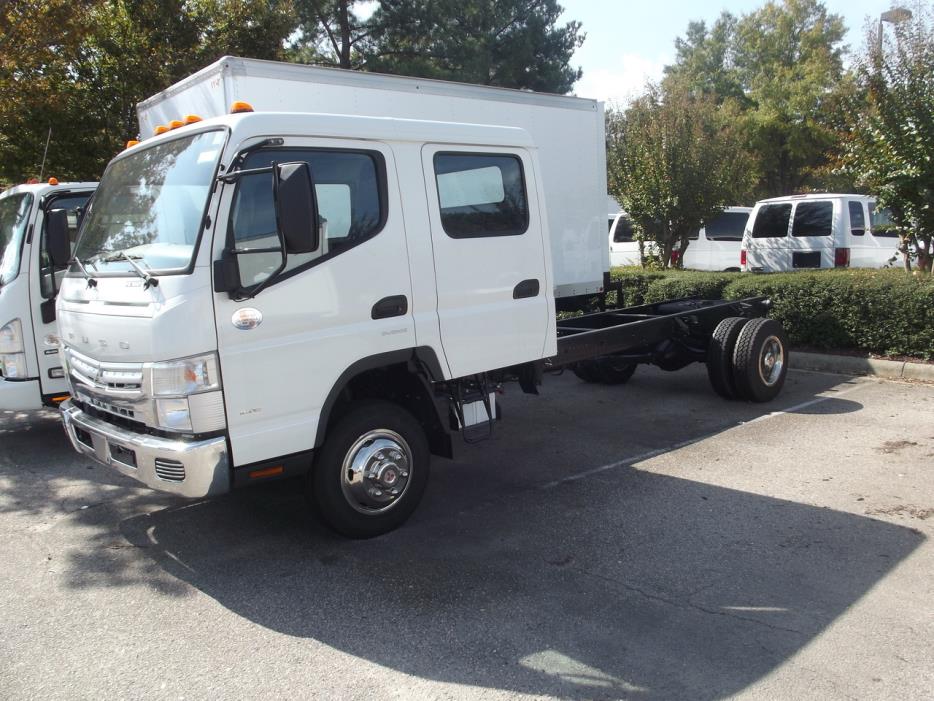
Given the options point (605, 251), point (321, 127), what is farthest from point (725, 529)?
point (605, 251)

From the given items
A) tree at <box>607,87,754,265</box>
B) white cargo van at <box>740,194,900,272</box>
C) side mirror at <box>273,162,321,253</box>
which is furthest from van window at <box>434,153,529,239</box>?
white cargo van at <box>740,194,900,272</box>

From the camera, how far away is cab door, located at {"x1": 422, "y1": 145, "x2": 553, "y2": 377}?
498 centimetres

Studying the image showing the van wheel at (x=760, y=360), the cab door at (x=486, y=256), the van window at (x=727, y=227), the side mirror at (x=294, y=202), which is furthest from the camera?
the van window at (x=727, y=227)

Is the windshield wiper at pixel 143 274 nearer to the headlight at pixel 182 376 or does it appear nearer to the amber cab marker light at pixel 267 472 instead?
the headlight at pixel 182 376

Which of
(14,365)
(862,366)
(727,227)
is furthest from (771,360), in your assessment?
(727,227)

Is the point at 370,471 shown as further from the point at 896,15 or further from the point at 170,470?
the point at 896,15

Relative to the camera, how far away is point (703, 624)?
3.76 m

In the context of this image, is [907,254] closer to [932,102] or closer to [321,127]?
[932,102]

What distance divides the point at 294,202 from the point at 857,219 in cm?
1209

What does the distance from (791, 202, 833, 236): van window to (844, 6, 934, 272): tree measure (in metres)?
2.74

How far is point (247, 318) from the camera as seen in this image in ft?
13.5

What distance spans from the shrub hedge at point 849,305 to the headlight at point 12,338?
845 centimetres

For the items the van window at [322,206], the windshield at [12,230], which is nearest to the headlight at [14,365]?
the windshield at [12,230]

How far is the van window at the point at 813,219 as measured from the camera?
524 inches
